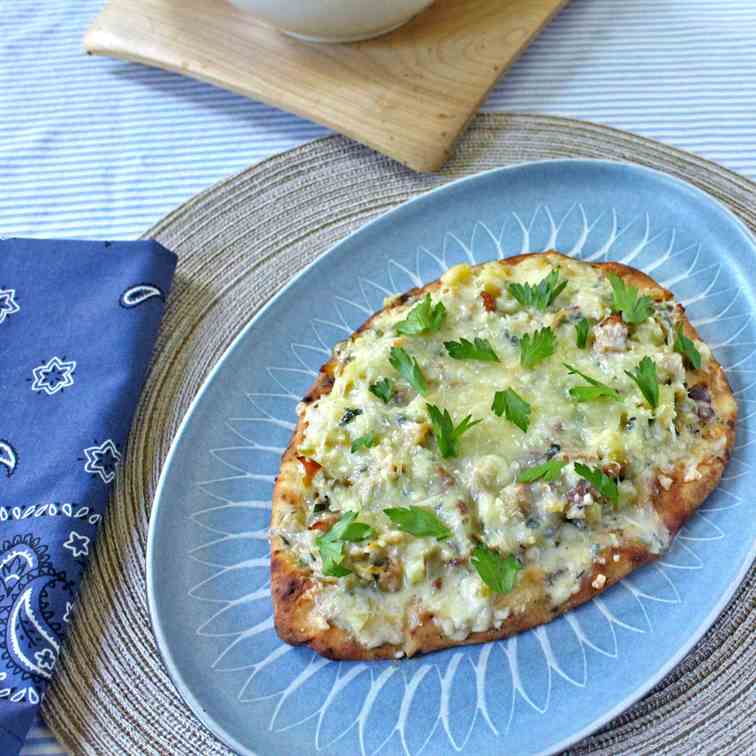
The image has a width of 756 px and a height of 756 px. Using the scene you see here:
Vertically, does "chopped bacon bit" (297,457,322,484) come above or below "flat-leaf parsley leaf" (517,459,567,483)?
below

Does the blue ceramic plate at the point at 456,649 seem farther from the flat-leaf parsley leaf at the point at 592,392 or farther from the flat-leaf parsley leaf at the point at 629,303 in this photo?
the flat-leaf parsley leaf at the point at 592,392

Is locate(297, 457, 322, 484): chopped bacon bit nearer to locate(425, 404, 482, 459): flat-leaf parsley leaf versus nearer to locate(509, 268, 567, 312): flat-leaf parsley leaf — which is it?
locate(425, 404, 482, 459): flat-leaf parsley leaf

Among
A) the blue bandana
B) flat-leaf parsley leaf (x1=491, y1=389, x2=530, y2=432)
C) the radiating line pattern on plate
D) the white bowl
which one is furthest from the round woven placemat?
flat-leaf parsley leaf (x1=491, y1=389, x2=530, y2=432)

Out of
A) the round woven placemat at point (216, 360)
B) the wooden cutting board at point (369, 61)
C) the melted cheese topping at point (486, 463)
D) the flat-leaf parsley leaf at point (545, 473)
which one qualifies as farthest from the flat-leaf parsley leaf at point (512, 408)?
the wooden cutting board at point (369, 61)

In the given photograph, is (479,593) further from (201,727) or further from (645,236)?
(645,236)

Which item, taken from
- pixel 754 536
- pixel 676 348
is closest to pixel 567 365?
→ pixel 676 348

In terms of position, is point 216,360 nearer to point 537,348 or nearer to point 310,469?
point 310,469
